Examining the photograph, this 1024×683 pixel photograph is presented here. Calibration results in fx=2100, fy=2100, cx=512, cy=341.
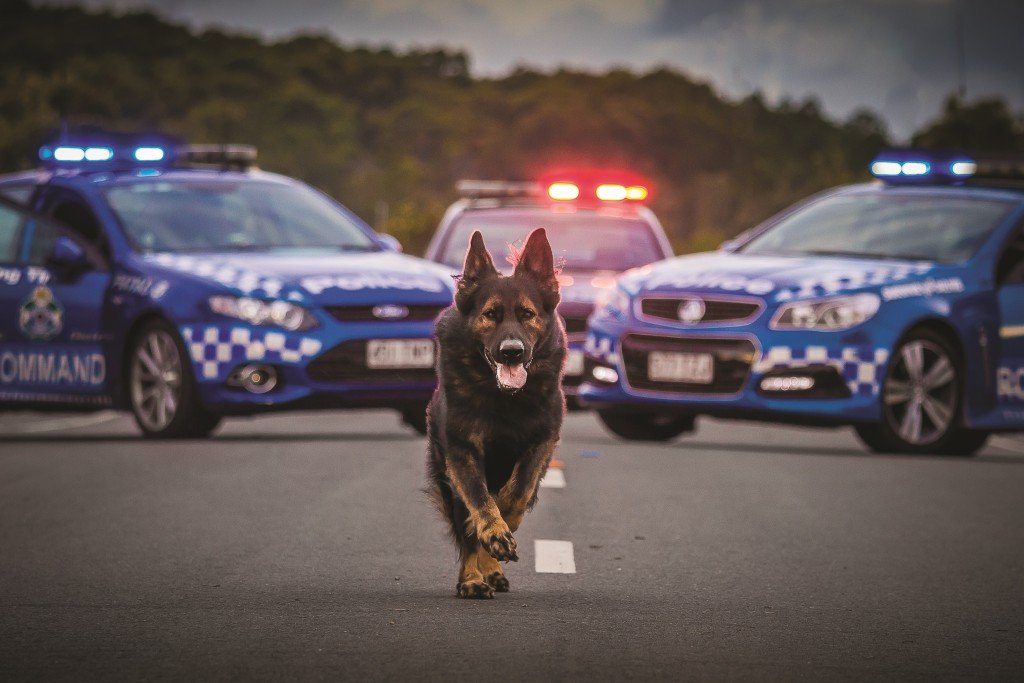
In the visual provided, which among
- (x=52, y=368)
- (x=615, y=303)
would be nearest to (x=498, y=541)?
(x=615, y=303)

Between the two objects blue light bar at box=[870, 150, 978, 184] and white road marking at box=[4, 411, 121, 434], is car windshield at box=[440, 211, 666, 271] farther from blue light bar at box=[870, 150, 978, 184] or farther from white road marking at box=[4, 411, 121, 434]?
white road marking at box=[4, 411, 121, 434]

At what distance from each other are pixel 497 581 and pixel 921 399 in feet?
21.4

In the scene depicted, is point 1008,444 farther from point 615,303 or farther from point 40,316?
point 40,316

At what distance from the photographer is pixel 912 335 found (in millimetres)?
13602

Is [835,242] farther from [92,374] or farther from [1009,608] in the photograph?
[1009,608]

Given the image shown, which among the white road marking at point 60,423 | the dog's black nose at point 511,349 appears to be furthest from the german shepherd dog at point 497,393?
the white road marking at point 60,423

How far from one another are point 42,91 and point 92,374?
96.9 m

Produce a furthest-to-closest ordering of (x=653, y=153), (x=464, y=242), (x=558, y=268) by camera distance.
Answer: (x=653, y=153)
(x=464, y=242)
(x=558, y=268)

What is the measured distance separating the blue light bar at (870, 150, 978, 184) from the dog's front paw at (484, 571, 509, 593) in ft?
27.9

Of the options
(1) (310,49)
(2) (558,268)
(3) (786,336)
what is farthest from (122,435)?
(1) (310,49)

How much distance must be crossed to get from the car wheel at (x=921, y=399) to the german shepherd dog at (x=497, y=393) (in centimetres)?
600

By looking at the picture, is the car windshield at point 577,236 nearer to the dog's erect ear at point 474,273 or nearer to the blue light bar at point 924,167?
the blue light bar at point 924,167

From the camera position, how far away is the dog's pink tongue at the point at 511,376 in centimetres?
761

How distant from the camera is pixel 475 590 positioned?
297 inches
